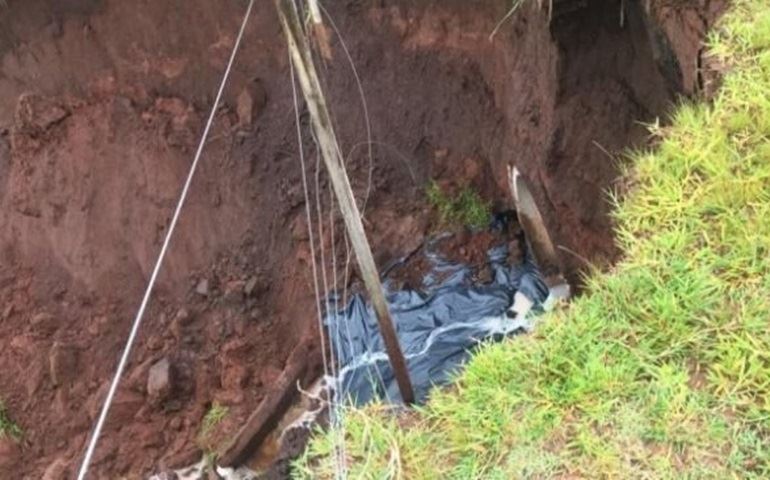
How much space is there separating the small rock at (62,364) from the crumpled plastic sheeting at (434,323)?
1855mm

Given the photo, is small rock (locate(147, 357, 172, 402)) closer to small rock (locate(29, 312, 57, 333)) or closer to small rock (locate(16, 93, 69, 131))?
small rock (locate(29, 312, 57, 333))

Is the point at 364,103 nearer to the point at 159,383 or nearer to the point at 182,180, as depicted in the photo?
the point at 182,180

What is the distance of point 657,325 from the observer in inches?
83.0

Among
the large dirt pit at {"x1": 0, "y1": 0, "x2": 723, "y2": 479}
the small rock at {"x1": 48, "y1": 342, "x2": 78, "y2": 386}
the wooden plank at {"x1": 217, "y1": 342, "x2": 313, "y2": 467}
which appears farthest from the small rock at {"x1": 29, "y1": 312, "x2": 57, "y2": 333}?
the wooden plank at {"x1": 217, "y1": 342, "x2": 313, "y2": 467}

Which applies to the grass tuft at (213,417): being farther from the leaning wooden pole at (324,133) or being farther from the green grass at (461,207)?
the leaning wooden pole at (324,133)

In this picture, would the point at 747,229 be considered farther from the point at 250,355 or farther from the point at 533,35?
the point at 250,355

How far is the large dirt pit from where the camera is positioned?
4887 mm

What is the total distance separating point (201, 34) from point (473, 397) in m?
4.16

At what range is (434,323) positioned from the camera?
15.3 ft

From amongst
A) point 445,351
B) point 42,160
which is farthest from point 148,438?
point 42,160

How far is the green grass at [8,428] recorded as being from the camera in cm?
494

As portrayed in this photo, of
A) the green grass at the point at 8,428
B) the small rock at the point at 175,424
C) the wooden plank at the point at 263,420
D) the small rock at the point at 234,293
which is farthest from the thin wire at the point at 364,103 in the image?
the green grass at the point at 8,428

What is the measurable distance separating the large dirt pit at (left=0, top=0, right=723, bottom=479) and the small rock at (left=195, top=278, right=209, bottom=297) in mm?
17

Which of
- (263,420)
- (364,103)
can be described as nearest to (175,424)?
(263,420)
